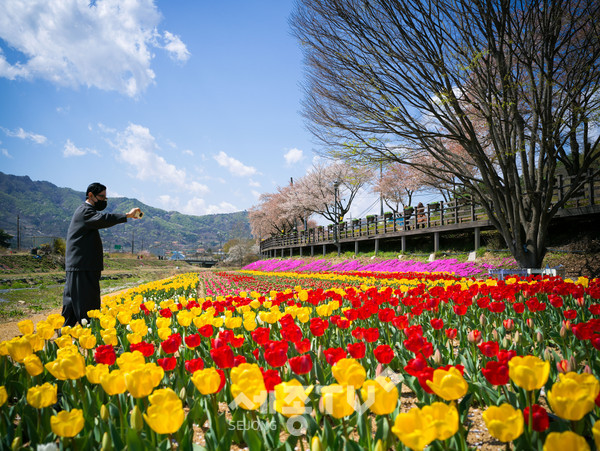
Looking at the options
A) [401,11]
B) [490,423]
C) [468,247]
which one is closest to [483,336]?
[490,423]

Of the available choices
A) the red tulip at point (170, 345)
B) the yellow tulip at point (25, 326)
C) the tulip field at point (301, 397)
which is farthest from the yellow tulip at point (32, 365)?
the yellow tulip at point (25, 326)

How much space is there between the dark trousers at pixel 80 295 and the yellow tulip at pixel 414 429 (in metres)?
4.00

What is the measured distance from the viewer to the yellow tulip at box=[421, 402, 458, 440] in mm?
896

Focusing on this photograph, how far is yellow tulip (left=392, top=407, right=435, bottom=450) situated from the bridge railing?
36.5 feet

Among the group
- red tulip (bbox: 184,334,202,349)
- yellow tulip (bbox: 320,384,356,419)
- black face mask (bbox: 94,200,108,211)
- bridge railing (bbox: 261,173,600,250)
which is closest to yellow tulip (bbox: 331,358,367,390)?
yellow tulip (bbox: 320,384,356,419)

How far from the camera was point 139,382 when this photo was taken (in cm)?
130

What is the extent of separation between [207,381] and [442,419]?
763 millimetres

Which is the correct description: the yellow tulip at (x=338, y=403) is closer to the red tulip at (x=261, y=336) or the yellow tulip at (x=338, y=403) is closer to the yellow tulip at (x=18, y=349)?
the red tulip at (x=261, y=336)

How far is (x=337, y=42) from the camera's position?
280 inches

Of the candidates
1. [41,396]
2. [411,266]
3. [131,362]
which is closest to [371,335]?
[131,362]

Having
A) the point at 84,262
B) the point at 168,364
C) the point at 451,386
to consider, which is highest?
the point at 84,262

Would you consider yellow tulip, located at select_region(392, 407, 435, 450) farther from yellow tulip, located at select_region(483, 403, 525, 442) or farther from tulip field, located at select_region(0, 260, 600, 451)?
yellow tulip, located at select_region(483, 403, 525, 442)

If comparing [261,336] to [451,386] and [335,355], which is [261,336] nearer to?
[335,355]

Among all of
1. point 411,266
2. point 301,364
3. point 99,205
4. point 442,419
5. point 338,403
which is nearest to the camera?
point 442,419
